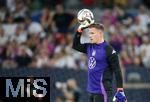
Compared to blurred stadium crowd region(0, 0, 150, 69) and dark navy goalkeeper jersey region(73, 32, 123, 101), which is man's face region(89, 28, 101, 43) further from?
blurred stadium crowd region(0, 0, 150, 69)

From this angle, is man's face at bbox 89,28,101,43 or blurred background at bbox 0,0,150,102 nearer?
man's face at bbox 89,28,101,43

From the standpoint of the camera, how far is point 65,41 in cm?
1552

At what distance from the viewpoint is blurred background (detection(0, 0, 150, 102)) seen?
46.0 ft

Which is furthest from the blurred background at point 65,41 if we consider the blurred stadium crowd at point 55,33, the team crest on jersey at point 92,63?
Result: the team crest on jersey at point 92,63

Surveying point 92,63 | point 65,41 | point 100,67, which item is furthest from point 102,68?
point 65,41

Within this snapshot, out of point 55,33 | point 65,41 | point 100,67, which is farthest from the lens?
point 55,33

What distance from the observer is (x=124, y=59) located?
49.3ft

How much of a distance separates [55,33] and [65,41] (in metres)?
0.71

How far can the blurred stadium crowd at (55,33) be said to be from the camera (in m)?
15.0

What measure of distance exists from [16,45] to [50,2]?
251 centimetres

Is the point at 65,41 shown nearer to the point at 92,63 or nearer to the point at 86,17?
the point at 86,17

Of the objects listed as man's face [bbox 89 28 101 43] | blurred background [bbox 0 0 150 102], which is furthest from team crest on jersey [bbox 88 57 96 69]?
blurred background [bbox 0 0 150 102]

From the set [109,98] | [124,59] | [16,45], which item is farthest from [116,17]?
[109,98]

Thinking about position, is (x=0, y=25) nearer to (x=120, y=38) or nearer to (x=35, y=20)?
(x=35, y=20)
